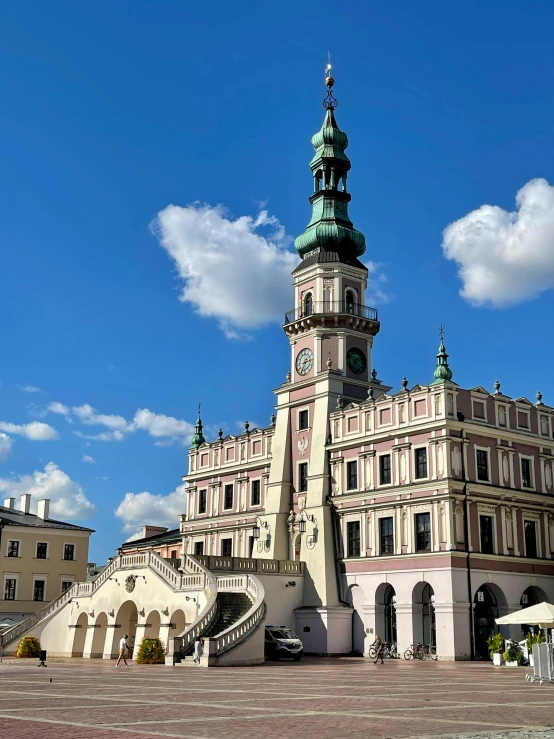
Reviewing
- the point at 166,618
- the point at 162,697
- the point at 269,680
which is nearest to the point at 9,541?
the point at 166,618

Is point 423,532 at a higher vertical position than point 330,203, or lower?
lower

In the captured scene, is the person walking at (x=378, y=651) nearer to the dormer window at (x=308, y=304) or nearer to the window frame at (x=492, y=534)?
the window frame at (x=492, y=534)

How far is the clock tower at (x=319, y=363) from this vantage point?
5619 centimetres

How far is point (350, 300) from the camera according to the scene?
60781 mm

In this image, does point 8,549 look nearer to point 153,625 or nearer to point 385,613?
point 153,625

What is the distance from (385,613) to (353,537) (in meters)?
4.88

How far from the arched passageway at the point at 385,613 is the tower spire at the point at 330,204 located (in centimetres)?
2255

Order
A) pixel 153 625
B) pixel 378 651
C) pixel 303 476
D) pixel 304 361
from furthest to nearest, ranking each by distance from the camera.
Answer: pixel 304 361, pixel 303 476, pixel 153 625, pixel 378 651

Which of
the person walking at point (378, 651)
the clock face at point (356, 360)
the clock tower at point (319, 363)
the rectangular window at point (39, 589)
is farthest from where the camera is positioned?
the rectangular window at point (39, 589)

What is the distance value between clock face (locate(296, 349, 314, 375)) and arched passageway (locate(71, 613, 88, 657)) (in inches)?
822

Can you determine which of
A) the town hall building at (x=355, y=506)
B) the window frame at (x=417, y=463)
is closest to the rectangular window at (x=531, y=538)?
the town hall building at (x=355, y=506)

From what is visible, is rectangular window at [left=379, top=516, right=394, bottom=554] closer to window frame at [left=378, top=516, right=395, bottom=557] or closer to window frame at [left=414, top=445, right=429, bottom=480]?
window frame at [left=378, top=516, right=395, bottom=557]

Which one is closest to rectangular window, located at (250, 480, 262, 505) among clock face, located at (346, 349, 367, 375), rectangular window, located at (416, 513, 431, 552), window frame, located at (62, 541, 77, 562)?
clock face, located at (346, 349, 367, 375)

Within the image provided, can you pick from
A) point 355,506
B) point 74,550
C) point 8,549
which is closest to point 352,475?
point 355,506
